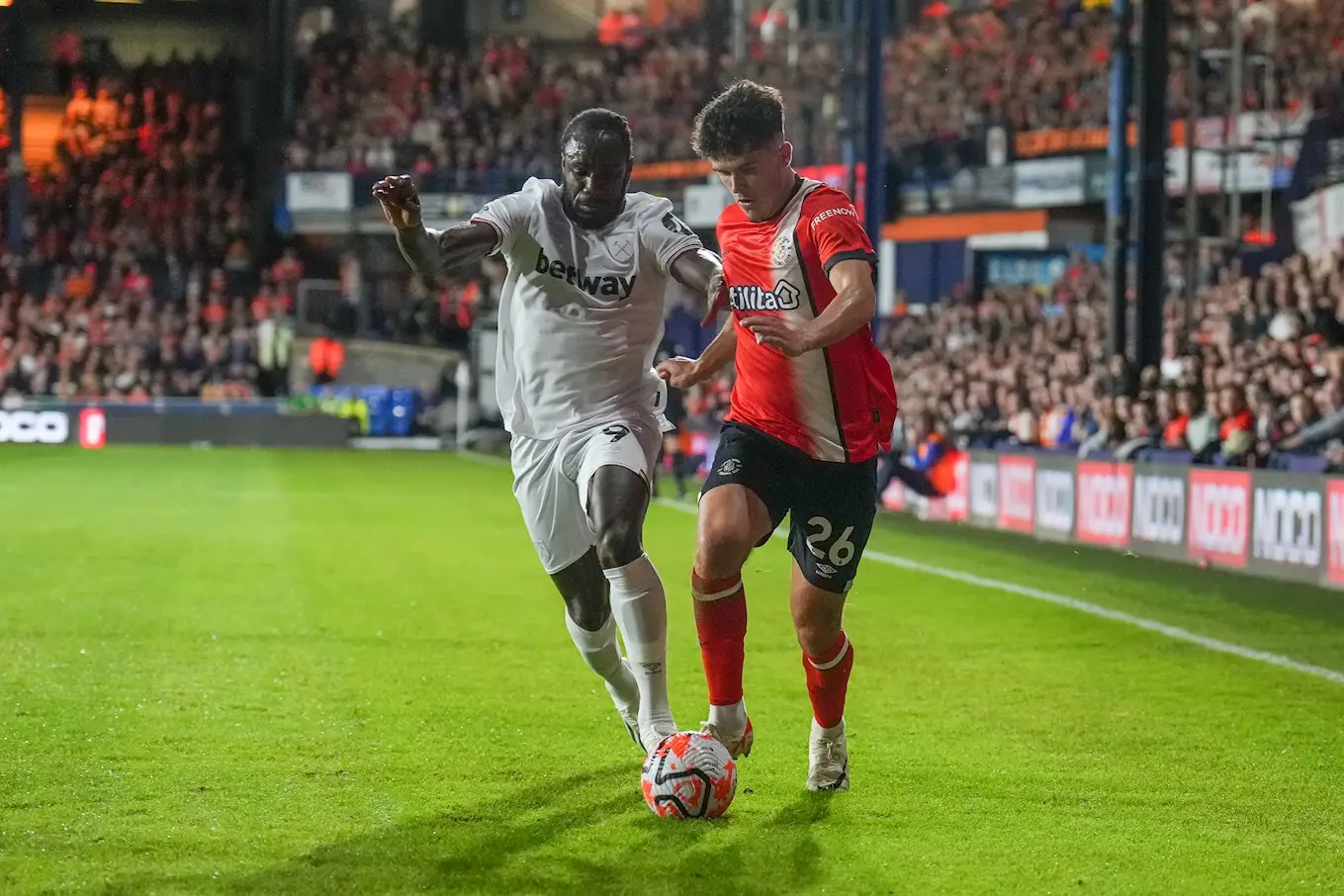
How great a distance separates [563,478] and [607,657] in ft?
2.28

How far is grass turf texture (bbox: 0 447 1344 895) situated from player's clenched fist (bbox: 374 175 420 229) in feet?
5.96

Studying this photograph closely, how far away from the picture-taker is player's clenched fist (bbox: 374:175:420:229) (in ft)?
18.4

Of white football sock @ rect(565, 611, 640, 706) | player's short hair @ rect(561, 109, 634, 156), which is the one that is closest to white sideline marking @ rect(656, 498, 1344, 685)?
white football sock @ rect(565, 611, 640, 706)

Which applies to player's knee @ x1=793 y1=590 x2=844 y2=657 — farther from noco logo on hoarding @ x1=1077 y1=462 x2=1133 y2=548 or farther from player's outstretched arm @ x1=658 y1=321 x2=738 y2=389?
noco logo on hoarding @ x1=1077 y1=462 x2=1133 y2=548

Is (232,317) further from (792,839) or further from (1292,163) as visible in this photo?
(792,839)

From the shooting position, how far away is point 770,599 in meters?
12.6

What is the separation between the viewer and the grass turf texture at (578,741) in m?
5.04

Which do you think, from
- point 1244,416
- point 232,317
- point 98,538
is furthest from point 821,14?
point 98,538

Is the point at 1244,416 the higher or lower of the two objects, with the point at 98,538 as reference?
higher

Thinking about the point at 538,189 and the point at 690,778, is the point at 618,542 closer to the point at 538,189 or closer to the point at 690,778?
the point at 690,778

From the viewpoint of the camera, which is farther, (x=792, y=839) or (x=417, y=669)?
(x=417, y=669)

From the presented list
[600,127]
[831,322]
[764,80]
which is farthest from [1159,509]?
[764,80]

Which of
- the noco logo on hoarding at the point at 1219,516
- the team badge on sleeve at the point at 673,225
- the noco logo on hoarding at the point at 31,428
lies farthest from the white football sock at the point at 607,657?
the noco logo on hoarding at the point at 31,428

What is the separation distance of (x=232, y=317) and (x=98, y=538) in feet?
79.5
